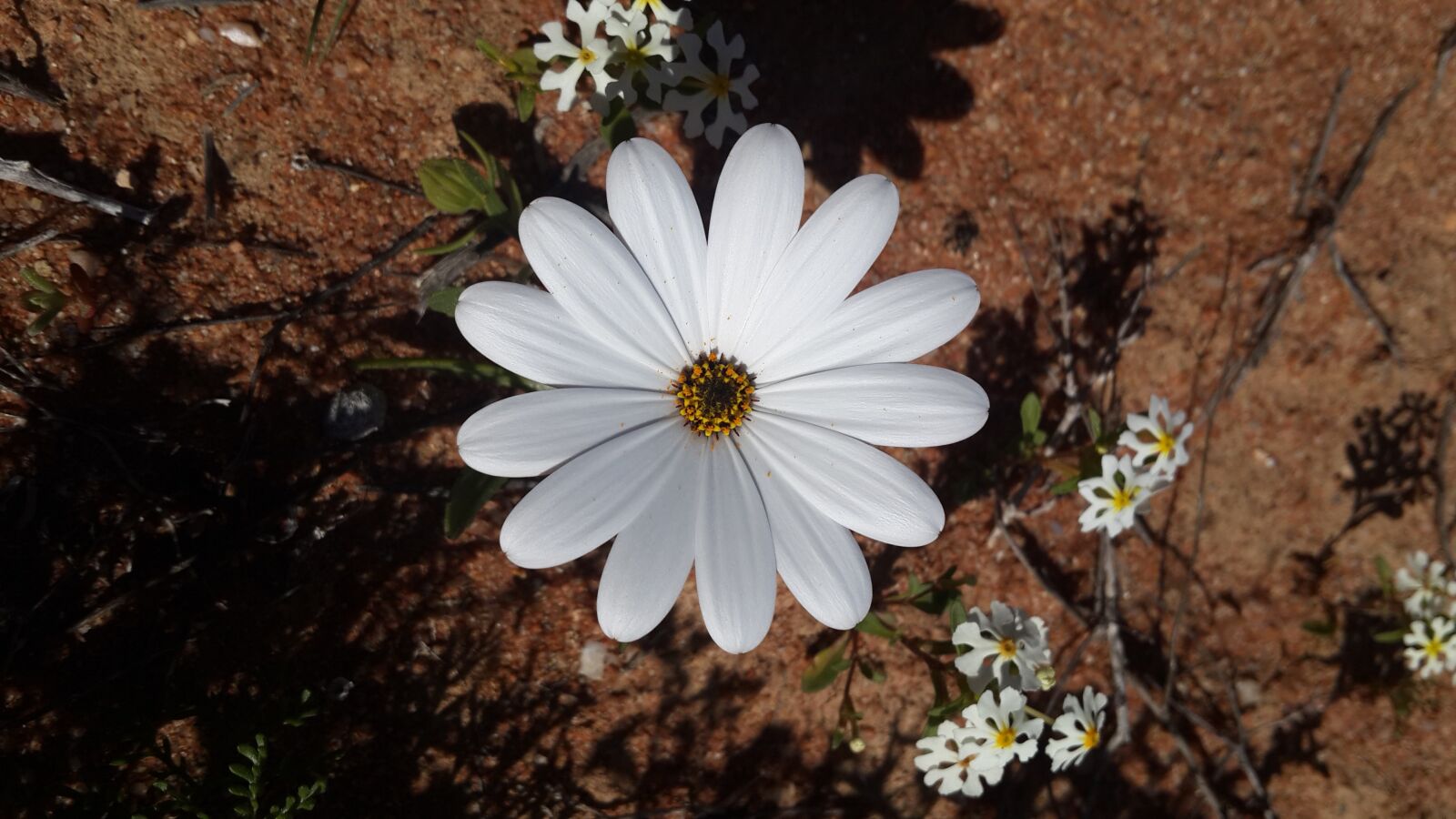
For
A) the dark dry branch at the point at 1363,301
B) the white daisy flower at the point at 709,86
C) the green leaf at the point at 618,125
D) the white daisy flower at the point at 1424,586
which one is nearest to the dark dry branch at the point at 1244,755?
the white daisy flower at the point at 1424,586

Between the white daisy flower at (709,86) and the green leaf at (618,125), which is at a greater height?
the white daisy flower at (709,86)

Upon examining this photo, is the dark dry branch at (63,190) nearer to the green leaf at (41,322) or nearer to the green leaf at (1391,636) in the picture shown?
the green leaf at (41,322)

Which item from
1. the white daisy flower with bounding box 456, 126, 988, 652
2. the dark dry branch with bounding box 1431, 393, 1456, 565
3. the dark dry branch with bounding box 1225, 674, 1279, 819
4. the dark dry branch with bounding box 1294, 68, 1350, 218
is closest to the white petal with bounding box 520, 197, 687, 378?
the white daisy flower with bounding box 456, 126, 988, 652

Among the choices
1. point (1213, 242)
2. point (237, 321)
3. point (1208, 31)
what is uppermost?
point (1208, 31)

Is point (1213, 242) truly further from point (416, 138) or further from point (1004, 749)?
point (416, 138)

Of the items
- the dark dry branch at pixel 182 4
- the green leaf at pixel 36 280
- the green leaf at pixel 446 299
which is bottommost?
the green leaf at pixel 446 299

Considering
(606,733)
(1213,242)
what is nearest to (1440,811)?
(1213,242)

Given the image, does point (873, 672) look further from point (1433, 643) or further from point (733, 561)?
point (1433, 643)
